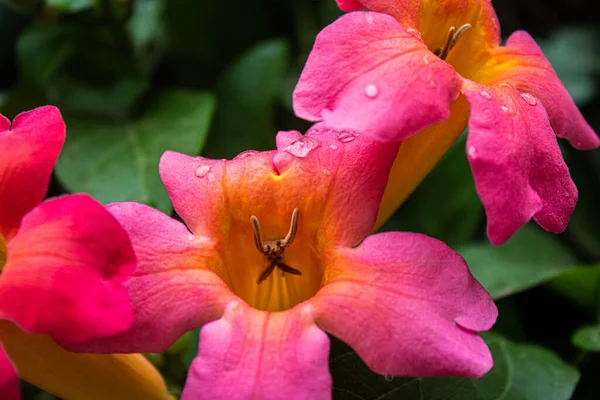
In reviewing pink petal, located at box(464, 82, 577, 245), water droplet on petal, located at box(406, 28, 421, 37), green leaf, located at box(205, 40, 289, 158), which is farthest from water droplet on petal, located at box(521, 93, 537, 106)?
green leaf, located at box(205, 40, 289, 158)

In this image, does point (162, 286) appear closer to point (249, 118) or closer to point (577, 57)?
point (249, 118)

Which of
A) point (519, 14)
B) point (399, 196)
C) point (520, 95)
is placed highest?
point (520, 95)

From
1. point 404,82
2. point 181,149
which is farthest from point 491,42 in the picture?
point 181,149

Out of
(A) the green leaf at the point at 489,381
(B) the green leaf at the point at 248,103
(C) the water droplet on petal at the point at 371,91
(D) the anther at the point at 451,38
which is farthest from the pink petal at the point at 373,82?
(B) the green leaf at the point at 248,103

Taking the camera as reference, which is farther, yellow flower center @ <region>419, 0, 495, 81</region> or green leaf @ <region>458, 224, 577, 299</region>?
green leaf @ <region>458, 224, 577, 299</region>

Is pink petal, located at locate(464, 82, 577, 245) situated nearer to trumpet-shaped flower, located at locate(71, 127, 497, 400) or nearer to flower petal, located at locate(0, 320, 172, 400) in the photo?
trumpet-shaped flower, located at locate(71, 127, 497, 400)

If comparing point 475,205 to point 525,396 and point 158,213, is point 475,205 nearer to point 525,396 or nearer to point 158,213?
point 525,396
